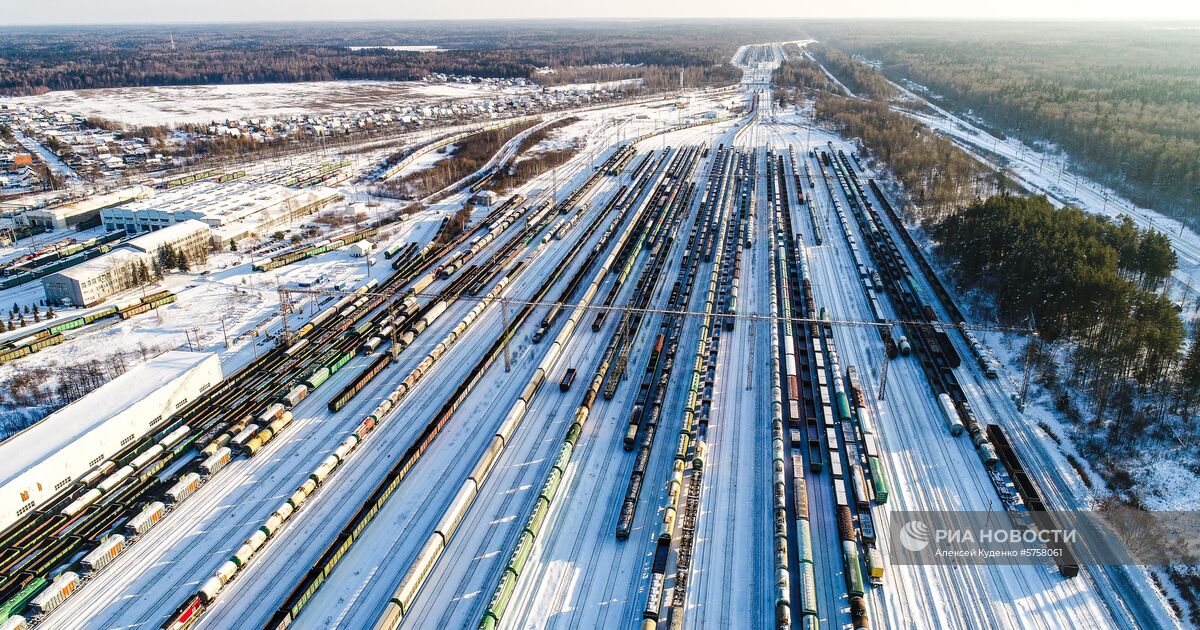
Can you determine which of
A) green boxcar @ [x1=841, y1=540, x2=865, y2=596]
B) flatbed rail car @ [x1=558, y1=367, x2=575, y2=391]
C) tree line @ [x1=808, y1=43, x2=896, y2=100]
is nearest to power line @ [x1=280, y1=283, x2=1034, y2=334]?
flatbed rail car @ [x1=558, y1=367, x2=575, y2=391]

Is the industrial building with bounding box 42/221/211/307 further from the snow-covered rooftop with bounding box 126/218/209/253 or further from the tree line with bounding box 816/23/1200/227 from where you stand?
the tree line with bounding box 816/23/1200/227

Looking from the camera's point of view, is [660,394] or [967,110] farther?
[967,110]

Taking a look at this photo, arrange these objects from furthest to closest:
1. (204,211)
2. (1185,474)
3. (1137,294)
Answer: (204,211)
(1137,294)
(1185,474)

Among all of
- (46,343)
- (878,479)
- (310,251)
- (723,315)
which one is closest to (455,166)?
(310,251)

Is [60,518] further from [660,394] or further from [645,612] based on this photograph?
[660,394]

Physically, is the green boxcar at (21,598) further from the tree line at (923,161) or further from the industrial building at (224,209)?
the tree line at (923,161)

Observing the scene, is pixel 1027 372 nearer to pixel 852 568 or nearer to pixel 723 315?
pixel 723 315

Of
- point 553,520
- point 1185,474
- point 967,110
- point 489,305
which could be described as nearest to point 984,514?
point 1185,474

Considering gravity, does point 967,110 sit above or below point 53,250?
above
